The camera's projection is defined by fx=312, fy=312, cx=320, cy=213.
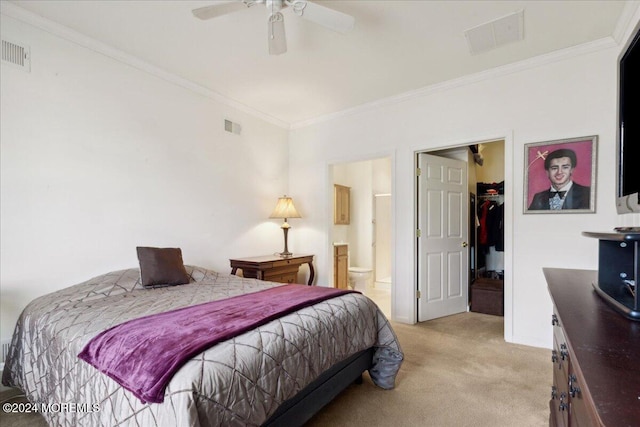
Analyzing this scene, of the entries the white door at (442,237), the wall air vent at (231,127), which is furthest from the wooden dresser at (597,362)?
the wall air vent at (231,127)

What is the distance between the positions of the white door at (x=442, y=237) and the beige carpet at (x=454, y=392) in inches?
30.3

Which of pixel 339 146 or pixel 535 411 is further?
pixel 339 146

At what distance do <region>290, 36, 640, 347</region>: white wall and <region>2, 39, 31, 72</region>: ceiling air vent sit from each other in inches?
127

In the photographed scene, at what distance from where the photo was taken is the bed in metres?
1.14

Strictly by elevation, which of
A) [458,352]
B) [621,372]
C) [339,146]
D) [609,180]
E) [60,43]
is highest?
[60,43]

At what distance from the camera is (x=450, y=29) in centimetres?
249

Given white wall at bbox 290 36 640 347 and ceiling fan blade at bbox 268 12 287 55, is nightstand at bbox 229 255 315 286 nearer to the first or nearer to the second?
white wall at bbox 290 36 640 347

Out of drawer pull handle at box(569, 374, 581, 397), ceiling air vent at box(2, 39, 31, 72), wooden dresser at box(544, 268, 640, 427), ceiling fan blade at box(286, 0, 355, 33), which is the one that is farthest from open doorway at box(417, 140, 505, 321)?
ceiling air vent at box(2, 39, 31, 72)

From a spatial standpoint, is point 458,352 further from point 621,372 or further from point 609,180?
point 621,372

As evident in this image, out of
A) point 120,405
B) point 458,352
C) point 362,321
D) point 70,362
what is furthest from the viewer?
point 458,352

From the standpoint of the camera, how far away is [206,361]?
1186 mm

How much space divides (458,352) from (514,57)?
9.06ft

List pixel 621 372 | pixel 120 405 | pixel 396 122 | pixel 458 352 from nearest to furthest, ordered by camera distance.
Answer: pixel 621 372, pixel 120 405, pixel 458 352, pixel 396 122

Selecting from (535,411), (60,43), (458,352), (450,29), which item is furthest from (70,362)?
(450,29)
